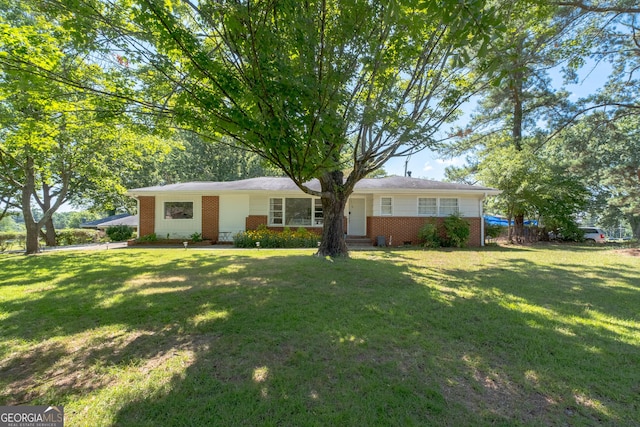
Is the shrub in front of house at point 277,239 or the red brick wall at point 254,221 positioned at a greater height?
the red brick wall at point 254,221

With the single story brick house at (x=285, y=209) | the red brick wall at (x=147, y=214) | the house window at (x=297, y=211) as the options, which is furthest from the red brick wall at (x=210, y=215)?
the house window at (x=297, y=211)

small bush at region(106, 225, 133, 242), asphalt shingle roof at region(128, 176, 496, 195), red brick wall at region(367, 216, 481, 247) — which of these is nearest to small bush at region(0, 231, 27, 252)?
small bush at region(106, 225, 133, 242)

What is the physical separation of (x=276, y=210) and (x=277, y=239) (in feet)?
8.69

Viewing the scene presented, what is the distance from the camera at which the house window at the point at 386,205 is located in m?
14.6

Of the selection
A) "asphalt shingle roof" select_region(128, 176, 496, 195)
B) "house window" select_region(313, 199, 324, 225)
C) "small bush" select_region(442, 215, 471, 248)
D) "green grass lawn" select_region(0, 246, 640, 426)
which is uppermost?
"asphalt shingle roof" select_region(128, 176, 496, 195)

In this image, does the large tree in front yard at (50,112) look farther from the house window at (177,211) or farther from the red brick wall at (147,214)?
the house window at (177,211)

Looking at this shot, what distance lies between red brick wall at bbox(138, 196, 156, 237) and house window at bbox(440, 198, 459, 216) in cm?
1472

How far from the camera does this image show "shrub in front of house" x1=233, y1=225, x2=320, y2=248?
13.4 meters

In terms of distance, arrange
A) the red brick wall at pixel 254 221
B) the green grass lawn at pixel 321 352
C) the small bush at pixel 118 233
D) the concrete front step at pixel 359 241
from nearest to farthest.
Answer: the green grass lawn at pixel 321 352 < the concrete front step at pixel 359 241 < the red brick wall at pixel 254 221 < the small bush at pixel 118 233

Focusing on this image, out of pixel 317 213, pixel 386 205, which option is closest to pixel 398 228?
pixel 386 205

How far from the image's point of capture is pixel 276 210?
15.7m

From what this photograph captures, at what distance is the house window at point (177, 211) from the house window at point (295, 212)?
4.33 m

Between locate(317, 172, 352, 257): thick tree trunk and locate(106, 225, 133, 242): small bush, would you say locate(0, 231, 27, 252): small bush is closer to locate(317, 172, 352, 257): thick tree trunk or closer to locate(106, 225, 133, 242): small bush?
locate(106, 225, 133, 242): small bush

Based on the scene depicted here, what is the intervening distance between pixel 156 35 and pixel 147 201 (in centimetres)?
1247
